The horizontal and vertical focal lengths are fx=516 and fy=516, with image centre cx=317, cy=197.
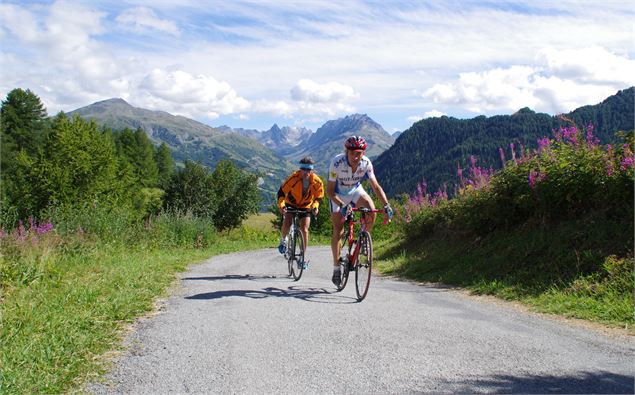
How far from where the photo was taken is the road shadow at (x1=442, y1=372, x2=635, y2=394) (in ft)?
12.3

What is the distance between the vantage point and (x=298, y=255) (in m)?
9.99

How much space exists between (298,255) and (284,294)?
2.20 m

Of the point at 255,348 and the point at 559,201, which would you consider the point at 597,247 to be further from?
the point at 255,348

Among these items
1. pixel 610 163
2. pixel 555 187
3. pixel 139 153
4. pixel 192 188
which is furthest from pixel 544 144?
pixel 139 153

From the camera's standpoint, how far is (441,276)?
10.7 metres

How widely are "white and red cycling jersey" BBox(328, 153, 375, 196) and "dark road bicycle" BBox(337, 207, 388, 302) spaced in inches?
14.7

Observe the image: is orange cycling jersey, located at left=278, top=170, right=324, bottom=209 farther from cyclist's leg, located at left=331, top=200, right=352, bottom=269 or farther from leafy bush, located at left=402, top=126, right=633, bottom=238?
leafy bush, located at left=402, top=126, right=633, bottom=238

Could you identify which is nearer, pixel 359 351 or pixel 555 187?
pixel 359 351

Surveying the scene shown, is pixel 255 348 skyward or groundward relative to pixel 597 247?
groundward

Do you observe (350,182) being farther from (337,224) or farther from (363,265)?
(363,265)

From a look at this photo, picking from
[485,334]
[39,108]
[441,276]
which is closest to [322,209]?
[441,276]

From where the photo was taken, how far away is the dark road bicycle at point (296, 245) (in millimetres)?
9914

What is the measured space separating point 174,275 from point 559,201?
740cm

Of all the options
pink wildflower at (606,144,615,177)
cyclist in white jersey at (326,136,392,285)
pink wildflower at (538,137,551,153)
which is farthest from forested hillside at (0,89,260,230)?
pink wildflower at (606,144,615,177)
